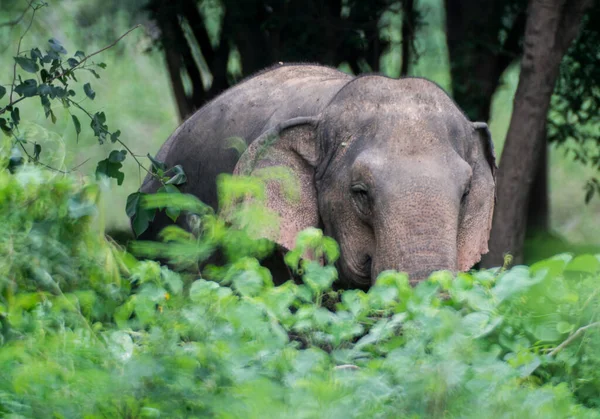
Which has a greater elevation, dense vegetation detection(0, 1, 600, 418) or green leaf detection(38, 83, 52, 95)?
green leaf detection(38, 83, 52, 95)

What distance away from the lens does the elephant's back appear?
6977 millimetres

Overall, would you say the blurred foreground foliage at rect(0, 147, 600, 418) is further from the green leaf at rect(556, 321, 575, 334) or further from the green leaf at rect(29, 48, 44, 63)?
the green leaf at rect(29, 48, 44, 63)

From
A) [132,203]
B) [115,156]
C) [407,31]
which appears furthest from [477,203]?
[407,31]

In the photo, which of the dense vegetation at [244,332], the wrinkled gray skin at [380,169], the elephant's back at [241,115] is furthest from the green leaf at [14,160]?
the elephant's back at [241,115]

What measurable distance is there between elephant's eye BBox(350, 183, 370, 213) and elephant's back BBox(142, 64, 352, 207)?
2.45ft

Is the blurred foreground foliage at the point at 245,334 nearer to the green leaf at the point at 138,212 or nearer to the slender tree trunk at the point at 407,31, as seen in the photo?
the green leaf at the point at 138,212

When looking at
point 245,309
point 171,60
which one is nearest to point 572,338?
point 245,309

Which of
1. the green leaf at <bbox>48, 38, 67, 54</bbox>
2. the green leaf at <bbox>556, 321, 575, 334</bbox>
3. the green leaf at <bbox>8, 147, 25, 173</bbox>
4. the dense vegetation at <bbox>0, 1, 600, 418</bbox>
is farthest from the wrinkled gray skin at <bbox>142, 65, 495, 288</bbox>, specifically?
the green leaf at <bbox>556, 321, 575, 334</bbox>

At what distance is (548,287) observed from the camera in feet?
10.2

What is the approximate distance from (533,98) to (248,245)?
7693mm

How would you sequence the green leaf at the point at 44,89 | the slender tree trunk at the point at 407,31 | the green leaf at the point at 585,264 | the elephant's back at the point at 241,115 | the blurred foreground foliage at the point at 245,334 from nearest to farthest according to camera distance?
the blurred foreground foliage at the point at 245,334 < the green leaf at the point at 585,264 < the green leaf at the point at 44,89 < the elephant's back at the point at 241,115 < the slender tree trunk at the point at 407,31

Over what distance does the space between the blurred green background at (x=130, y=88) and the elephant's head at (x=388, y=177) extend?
1022 millimetres

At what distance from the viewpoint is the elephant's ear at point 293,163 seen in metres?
6.35

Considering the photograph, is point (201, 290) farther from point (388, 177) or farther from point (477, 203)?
point (477, 203)
